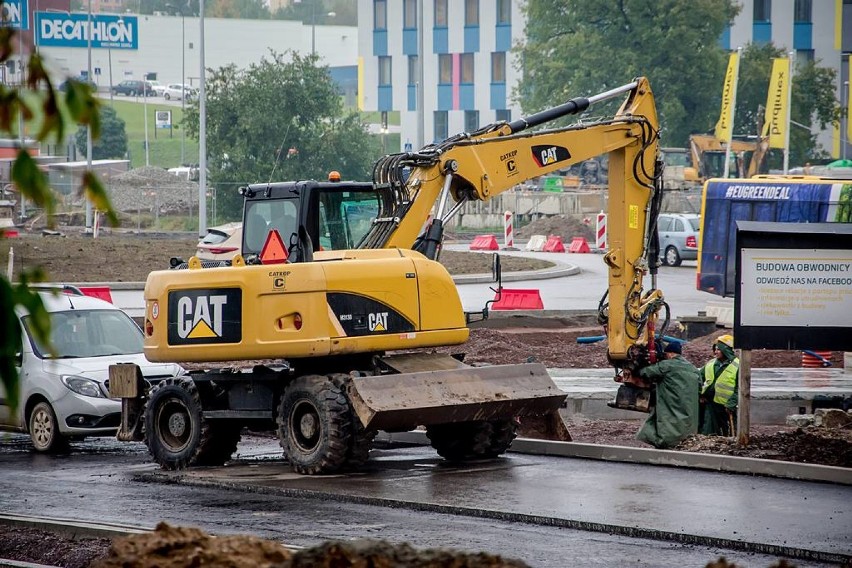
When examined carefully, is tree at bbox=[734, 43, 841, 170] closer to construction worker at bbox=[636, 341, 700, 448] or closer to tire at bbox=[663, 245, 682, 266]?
tire at bbox=[663, 245, 682, 266]

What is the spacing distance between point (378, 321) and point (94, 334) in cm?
482

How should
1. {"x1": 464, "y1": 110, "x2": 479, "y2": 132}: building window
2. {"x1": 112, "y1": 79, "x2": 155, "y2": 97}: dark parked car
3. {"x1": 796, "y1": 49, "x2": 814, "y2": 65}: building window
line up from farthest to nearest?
{"x1": 112, "y1": 79, "x2": 155, "y2": 97}: dark parked car → {"x1": 464, "y1": 110, "x2": 479, "y2": 132}: building window → {"x1": 796, "y1": 49, "x2": 814, "y2": 65}: building window

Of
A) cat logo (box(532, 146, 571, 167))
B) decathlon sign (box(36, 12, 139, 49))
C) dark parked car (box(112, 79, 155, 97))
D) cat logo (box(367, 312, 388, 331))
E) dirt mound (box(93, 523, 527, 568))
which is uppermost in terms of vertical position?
decathlon sign (box(36, 12, 139, 49))

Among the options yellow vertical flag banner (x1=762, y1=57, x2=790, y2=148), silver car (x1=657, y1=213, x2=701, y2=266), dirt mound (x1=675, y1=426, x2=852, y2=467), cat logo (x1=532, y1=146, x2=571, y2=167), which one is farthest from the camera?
yellow vertical flag banner (x1=762, y1=57, x2=790, y2=148)

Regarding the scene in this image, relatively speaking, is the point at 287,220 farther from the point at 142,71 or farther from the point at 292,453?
the point at 142,71

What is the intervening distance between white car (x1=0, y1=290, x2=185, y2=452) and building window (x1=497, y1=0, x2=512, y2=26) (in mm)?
75821

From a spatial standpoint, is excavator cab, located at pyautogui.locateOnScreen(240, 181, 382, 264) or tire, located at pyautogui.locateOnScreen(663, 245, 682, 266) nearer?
excavator cab, located at pyautogui.locateOnScreen(240, 181, 382, 264)

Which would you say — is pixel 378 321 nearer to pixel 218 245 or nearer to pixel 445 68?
pixel 218 245

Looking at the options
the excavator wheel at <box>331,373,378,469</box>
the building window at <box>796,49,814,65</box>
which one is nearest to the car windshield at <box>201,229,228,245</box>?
the excavator wheel at <box>331,373,378,469</box>

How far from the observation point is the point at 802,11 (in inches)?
3214

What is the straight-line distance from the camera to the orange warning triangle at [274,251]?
13984mm

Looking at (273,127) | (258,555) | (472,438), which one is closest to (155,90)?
(273,127)

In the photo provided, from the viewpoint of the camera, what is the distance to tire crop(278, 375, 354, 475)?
12758mm

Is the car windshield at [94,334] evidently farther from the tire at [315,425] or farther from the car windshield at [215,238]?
the car windshield at [215,238]
